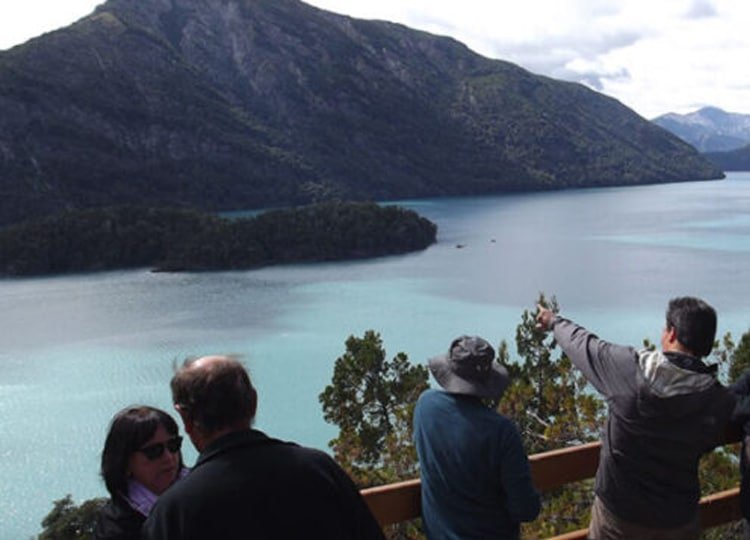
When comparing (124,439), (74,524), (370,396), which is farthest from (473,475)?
(74,524)

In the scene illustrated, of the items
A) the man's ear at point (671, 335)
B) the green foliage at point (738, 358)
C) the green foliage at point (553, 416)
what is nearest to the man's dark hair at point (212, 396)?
the man's ear at point (671, 335)

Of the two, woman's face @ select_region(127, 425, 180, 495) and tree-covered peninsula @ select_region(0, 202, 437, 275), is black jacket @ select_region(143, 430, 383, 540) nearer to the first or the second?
woman's face @ select_region(127, 425, 180, 495)

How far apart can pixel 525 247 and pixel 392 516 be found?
210 ft

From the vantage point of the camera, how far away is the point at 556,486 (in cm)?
280

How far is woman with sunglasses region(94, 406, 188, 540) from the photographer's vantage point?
2053 millimetres

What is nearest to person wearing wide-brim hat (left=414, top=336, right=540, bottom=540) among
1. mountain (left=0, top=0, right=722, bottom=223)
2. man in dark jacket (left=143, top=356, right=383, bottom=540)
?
man in dark jacket (left=143, top=356, right=383, bottom=540)

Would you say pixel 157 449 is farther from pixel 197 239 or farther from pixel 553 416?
pixel 197 239

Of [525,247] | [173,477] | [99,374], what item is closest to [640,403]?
[173,477]

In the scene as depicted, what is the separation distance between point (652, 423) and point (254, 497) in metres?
1.50

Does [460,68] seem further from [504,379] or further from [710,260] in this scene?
[504,379]

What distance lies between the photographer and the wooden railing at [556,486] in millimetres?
2551

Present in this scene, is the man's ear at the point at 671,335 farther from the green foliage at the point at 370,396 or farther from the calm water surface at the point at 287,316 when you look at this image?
the calm water surface at the point at 287,316

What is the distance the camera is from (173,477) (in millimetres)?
2166

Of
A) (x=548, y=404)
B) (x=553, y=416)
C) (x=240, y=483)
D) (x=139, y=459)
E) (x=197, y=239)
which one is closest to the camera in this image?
(x=240, y=483)
